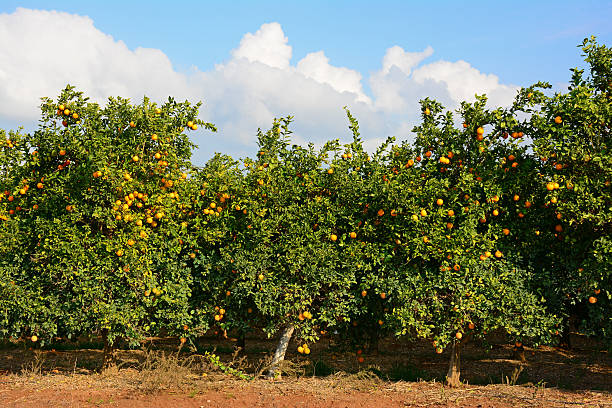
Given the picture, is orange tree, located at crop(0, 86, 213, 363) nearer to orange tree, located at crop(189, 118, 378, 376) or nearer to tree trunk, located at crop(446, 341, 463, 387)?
orange tree, located at crop(189, 118, 378, 376)

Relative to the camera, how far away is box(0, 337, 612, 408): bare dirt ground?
841 cm

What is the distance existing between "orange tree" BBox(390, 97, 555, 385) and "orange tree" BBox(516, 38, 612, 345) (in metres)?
0.46

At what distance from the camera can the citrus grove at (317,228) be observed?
28.3 feet

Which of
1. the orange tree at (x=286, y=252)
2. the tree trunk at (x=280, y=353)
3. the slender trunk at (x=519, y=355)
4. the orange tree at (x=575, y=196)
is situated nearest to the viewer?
the orange tree at (x=575, y=196)

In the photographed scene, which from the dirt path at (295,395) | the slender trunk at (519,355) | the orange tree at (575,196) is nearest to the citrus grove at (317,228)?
the orange tree at (575,196)

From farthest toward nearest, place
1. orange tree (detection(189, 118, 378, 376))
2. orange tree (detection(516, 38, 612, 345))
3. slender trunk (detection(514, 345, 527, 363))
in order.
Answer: slender trunk (detection(514, 345, 527, 363)) → orange tree (detection(189, 118, 378, 376)) → orange tree (detection(516, 38, 612, 345))

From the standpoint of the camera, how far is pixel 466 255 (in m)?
8.75

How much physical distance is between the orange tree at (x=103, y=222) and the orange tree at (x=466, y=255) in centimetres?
407

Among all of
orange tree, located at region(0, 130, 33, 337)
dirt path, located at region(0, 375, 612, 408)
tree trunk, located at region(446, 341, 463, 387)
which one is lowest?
dirt path, located at region(0, 375, 612, 408)

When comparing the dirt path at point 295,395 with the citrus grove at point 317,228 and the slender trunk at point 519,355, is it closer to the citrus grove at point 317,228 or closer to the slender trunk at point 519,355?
the citrus grove at point 317,228

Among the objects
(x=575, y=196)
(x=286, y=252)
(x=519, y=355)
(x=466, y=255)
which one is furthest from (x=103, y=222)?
(x=519, y=355)

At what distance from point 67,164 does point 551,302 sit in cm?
885

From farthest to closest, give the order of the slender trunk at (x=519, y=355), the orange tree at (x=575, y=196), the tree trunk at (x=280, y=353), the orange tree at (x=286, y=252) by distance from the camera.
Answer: the slender trunk at (x=519, y=355)
the tree trunk at (x=280, y=353)
the orange tree at (x=286, y=252)
the orange tree at (x=575, y=196)

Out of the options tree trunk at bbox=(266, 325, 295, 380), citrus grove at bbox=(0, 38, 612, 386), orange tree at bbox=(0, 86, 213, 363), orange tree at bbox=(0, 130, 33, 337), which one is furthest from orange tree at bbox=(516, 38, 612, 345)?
orange tree at bbox=(0, 130, 33, 337)
